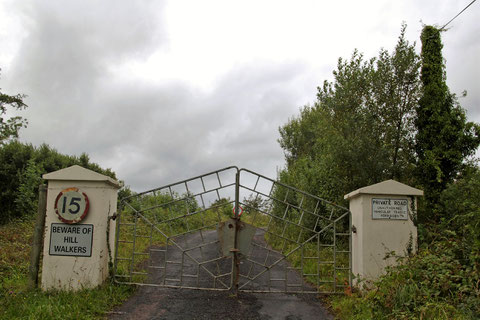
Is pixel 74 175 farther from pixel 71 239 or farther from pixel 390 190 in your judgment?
pixel 390 190


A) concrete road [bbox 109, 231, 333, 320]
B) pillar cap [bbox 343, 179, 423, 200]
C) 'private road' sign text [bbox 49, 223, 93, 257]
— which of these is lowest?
concrete road [bbox 109, 231, 333, 320]

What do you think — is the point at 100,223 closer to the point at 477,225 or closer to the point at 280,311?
the point at 280,311

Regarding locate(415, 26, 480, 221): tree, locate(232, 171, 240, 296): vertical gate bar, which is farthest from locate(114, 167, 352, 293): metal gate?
locate(415, 26, 480, 221): tree

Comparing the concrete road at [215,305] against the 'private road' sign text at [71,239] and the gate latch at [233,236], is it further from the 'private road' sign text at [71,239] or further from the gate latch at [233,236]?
the 'private road' sign text at [71,239]

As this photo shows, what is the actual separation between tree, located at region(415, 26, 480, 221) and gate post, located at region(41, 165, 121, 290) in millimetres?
7978

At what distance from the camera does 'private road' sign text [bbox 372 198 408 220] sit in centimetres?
620

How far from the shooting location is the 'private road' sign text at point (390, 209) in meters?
6.20

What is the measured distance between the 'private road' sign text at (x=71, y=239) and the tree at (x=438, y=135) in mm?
8163

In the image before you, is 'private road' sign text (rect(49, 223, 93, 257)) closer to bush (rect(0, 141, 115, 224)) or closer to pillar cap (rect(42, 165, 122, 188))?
pillar cap (rect(42, 165, 122, 188))

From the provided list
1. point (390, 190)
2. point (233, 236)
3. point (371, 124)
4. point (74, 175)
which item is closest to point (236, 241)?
point (233, 236)

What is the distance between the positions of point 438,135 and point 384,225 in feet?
16.9

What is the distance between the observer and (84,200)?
6004 mm

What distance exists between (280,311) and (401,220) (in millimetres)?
2507

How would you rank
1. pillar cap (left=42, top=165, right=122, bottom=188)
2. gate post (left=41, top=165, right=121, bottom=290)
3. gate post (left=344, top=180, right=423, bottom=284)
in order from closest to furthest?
gate post (left=41, top=165, right=121, bottom=290) < pillar cap (left=42, top=165, right=122, bottom=188) < gate post (left=344, top=180, right=423, bottom=284)
